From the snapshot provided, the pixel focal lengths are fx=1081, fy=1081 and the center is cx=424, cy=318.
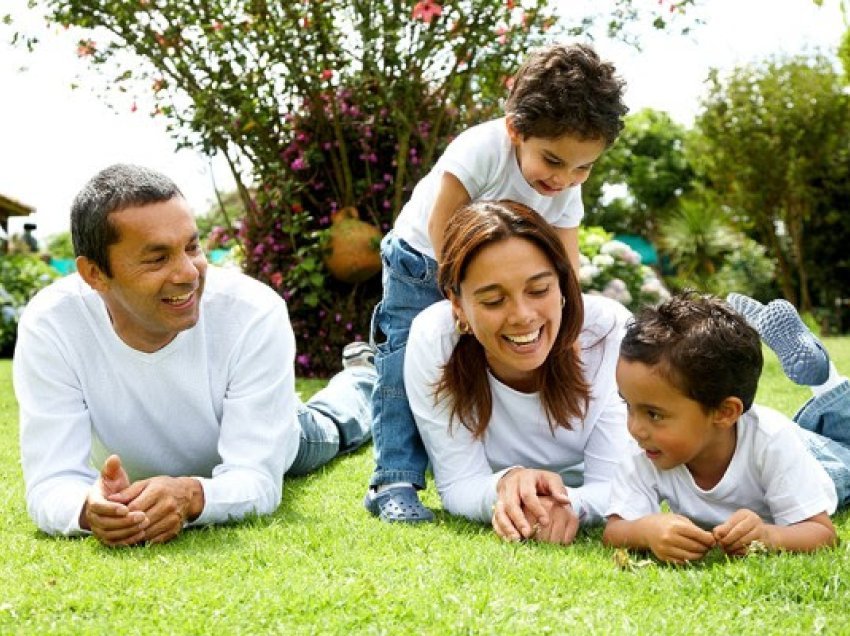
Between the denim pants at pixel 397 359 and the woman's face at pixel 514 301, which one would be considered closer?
the woman's face at pixel 514 301

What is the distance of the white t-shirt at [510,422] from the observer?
3711mm

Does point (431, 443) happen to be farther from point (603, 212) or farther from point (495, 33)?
point (603, 212)

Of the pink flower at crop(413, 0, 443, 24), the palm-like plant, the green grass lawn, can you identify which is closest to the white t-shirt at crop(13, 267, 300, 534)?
the green grass lawn

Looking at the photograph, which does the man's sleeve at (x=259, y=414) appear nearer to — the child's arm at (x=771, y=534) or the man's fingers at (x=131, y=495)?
the man's fingers at (x=131, y=495)

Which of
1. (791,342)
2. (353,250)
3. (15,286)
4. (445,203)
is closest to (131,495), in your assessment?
(445,203)

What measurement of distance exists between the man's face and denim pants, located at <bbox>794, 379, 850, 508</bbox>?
87.0 inches

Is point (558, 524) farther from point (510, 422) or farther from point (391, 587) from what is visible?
point (391, 587)

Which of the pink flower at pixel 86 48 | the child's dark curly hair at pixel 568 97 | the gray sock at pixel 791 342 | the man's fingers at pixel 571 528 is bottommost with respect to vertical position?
the man's fingers at pixel 571 528

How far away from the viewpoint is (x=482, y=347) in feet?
12.3

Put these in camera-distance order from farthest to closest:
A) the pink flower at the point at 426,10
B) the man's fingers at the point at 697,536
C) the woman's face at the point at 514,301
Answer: the pink flower at the point at 426,10, the woman's face at the point at 514,301, the man's fingers at the point at 697,536

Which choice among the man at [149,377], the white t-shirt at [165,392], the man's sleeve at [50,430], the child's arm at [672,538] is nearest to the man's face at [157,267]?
the man at [149,377]

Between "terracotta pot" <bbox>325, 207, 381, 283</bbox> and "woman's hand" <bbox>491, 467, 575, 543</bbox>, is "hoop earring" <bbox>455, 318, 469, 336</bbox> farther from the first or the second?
"terracotta pot" <bbox>325, 207, 381, 283</bbox>

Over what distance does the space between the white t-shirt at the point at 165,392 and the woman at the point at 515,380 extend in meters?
0.53

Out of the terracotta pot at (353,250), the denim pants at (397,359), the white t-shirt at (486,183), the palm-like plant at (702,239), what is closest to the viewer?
the denim pants at (397,359)
